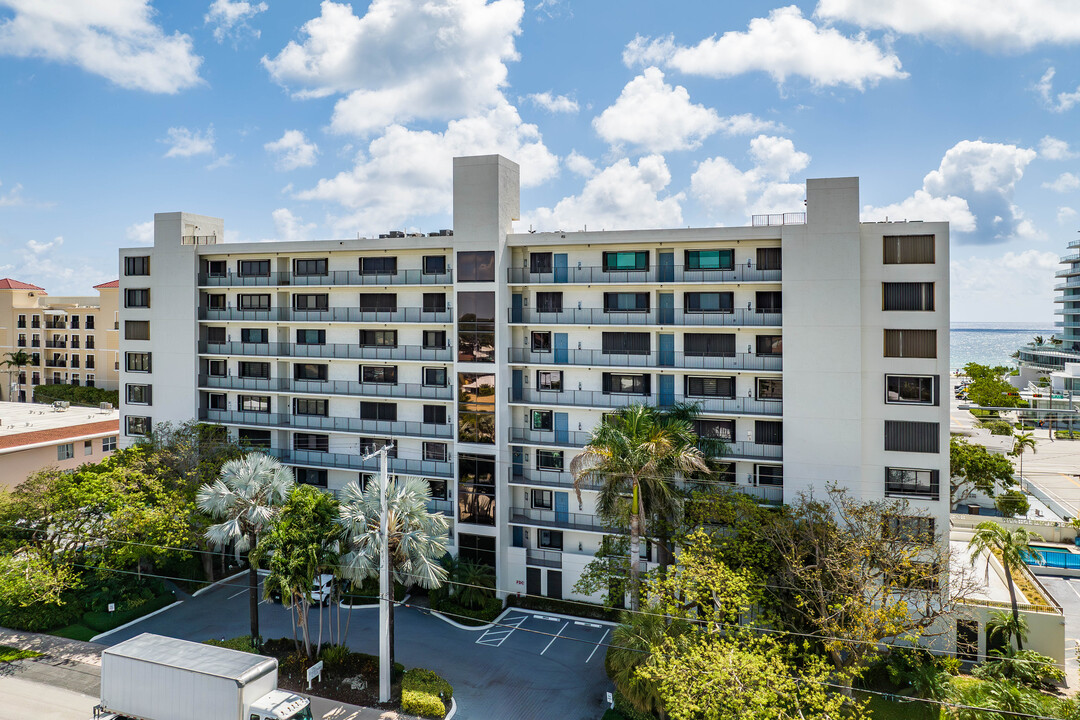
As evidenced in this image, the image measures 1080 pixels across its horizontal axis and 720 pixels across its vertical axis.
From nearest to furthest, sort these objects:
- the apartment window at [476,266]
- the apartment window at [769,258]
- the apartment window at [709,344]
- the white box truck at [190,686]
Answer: the white box truck at [190,686] → the apartment window at [769,258] → the apartment window at [709,344] → the apartment window at [476,266]

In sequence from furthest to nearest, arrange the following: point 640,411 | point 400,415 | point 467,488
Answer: point 400,415, point 467,488, point 640,411

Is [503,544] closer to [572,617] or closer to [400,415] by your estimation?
[572,617]

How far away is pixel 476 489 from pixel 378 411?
8424 mm

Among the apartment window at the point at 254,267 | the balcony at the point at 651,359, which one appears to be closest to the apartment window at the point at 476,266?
the balcony at the point at 651,359

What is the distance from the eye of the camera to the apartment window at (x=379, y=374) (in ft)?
131

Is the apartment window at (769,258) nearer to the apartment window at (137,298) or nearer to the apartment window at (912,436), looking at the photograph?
the apartment window at (912,436)

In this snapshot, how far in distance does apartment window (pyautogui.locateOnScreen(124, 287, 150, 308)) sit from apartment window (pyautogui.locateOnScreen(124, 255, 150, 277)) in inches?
44.3

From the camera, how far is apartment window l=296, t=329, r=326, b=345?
41.7m


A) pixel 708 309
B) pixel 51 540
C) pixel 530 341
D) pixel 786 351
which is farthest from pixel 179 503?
pixel 786 351

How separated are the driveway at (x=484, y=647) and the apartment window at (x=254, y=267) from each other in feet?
63.5

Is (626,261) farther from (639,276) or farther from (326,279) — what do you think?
(326,279)

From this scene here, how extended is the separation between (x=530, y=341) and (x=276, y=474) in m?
14.9

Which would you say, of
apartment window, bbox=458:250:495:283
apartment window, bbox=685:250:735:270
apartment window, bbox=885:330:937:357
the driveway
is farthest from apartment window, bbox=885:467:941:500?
apartment window, bbox=458:250:495:283

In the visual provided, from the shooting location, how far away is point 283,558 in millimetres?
26719
